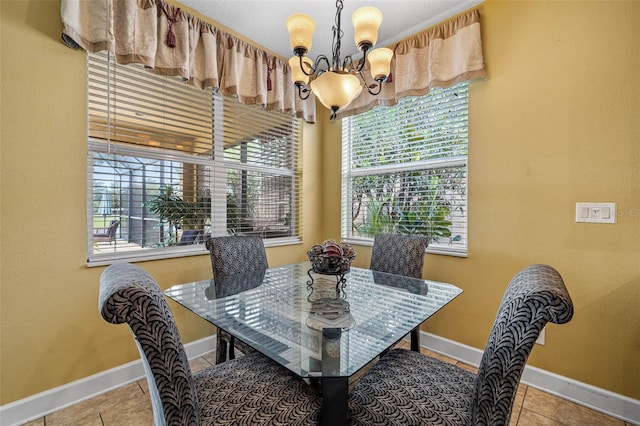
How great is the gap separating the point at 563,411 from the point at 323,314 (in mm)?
1593

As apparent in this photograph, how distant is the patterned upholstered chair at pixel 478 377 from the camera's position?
28.9 inches

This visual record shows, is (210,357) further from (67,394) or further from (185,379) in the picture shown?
(185,379)

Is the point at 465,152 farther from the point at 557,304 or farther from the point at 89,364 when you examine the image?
the point at 89,364

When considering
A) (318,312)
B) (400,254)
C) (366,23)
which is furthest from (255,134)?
(318,312)

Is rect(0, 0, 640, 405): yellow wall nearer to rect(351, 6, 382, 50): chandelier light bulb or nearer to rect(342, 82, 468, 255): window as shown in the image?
rect(342, 82, 468, 255): window

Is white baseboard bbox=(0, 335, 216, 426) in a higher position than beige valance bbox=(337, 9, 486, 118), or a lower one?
lower

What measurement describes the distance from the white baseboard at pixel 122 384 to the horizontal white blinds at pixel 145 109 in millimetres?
1528

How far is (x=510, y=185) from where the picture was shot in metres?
1.93

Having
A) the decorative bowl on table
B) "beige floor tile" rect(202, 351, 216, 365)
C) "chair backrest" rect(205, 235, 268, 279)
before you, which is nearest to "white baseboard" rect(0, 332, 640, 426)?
"beige floor tile" rect(202, 351, 216, 365)

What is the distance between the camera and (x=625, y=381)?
1573mm

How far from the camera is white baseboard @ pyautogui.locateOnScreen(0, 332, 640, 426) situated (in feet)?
4.99

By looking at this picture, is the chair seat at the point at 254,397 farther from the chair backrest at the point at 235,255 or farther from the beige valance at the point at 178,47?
the beige valance at the point at 178,47

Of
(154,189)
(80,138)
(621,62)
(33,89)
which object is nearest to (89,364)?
(154,189)

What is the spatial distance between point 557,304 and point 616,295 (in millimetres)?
1446
